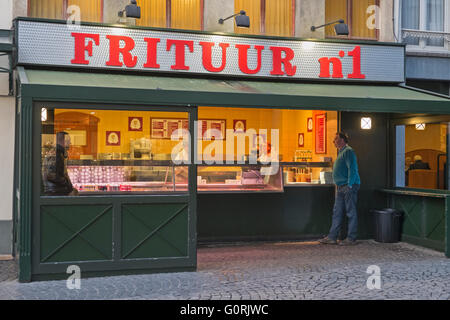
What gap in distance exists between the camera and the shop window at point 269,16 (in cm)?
1133

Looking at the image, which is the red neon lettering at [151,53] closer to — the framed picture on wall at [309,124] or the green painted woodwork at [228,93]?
the green painted woodwork at [228,93]

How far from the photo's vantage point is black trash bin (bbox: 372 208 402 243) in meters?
11.1

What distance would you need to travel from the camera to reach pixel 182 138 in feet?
28.1

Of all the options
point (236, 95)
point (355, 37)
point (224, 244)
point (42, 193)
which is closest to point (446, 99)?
point (355, 37)

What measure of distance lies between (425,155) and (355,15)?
3360 mm

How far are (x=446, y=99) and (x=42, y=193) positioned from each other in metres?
6.93

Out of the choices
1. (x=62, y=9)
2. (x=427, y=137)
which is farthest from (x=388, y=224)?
(x=62, y=9)

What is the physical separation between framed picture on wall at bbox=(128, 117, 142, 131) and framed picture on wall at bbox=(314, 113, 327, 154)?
14.2ft

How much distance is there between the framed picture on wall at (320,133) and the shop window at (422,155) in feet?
4.94

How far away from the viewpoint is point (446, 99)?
986 centimetres

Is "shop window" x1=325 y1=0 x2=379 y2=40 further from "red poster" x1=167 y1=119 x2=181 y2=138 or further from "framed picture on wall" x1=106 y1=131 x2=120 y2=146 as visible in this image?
"framed picture on wall" x1=106 y1=131 x2=120 y2=146

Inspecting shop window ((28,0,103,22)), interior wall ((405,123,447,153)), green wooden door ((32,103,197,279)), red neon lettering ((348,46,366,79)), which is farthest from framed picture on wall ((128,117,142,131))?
interior wall ((405,123,447,153))

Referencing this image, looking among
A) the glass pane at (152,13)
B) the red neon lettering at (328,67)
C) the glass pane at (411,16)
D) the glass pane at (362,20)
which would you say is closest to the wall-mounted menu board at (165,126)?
the glass pane at (152,13)
